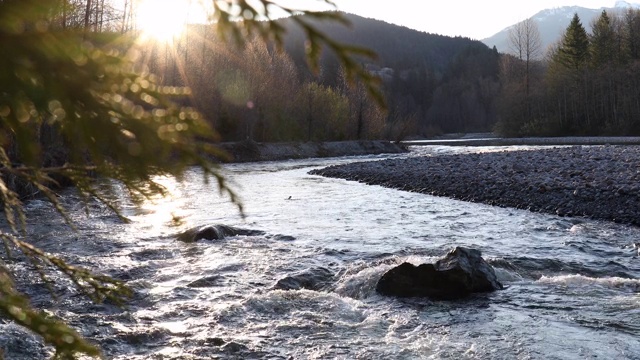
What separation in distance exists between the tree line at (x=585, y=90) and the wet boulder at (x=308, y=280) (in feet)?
204

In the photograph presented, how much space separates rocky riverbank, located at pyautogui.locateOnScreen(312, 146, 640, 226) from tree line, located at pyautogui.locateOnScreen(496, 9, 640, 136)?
46111mm

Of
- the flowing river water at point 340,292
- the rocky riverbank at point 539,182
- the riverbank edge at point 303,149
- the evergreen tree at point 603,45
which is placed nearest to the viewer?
the flowing river water at point 340,292

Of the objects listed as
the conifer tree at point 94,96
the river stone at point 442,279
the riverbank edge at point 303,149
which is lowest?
the river stone at point 442,279

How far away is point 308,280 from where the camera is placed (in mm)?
7652

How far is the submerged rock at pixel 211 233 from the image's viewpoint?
34.3 feet

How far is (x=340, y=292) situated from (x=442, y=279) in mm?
1348

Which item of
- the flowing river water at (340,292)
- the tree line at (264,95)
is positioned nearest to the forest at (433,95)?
the tree line at (264,95)

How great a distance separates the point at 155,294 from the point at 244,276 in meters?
1.38

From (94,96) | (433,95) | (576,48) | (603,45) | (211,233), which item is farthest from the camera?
(433,95)

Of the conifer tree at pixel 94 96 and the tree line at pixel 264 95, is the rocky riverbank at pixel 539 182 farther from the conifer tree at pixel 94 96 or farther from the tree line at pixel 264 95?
the conifer tree at pixel 94 96

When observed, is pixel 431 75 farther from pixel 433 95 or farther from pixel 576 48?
pixel 576 48

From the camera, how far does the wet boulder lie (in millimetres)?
7365

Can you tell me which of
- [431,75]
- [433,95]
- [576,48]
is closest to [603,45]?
[576,48]

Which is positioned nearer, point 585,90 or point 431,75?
point 585,90
